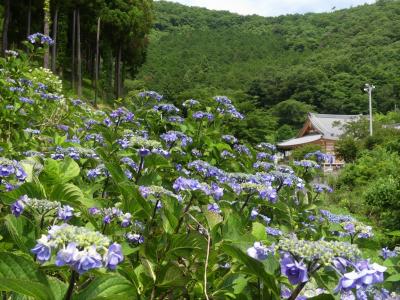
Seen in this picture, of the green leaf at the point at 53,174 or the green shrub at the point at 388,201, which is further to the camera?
the green shrub at the point at 388,201

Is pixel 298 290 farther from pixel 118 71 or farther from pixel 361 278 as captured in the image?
pixel 118 71

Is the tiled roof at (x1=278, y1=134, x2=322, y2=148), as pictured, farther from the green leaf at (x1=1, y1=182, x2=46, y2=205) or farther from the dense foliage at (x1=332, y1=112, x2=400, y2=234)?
the green leaf at (x1=1, y1=182, x2=46, y2=205)

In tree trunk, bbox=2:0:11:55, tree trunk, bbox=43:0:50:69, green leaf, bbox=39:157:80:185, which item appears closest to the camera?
green leaf, bbox=39:157:80:185

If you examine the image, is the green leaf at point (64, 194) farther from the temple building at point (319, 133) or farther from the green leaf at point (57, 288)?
the temple building at point (319, 133)

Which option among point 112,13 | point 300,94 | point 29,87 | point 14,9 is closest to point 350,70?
point 300,94

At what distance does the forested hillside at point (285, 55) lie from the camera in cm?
6028

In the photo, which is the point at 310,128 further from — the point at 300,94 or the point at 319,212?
the point at 319,212

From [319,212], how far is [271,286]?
2589 millimetres

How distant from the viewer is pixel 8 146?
3291 mm

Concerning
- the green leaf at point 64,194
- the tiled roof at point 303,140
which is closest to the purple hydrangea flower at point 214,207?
the green leaf at point 64,194

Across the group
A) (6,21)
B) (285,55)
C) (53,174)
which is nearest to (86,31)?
(6,21)

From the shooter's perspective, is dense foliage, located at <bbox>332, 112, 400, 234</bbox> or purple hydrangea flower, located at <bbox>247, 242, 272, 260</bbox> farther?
dense foliage, located at <bbox>332, 112, 400, 234</bbox>

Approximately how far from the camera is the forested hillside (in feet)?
198

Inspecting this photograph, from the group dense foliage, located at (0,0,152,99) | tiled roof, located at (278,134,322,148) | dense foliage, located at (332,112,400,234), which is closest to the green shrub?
dense foliage, located at (332,112,400,234)
